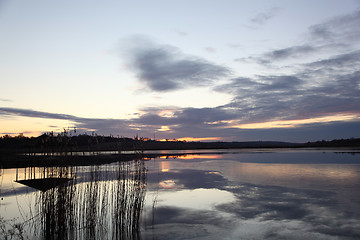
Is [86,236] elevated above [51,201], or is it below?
below

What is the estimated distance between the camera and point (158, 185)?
14617 millimetres

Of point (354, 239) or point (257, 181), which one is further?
point (257, 181)

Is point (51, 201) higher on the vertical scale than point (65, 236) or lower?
higher

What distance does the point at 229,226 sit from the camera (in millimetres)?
7805

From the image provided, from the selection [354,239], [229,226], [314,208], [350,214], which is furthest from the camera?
[314,208]

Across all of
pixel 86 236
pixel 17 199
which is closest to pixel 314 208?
pixel 86 236

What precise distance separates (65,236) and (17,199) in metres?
5.83

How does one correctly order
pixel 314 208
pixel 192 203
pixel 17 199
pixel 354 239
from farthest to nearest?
pixel 17 199 < pixel 192 203 < pixel 314 208 < pixel 354 239

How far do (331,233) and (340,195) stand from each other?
5.05 m

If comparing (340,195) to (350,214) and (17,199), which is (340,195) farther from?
(17,199)

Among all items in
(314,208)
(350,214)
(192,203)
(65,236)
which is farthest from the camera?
(192,203)

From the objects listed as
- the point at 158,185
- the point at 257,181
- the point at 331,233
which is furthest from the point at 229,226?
the point at 257,181

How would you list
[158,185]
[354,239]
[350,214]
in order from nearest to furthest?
[354,239], [350,214], [158,185]

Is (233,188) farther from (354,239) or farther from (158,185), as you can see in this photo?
(354,239)
